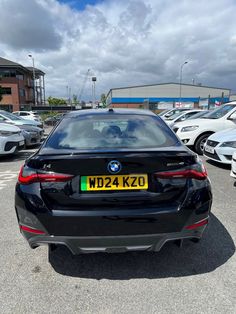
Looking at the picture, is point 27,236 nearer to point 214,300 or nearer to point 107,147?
point 107,147

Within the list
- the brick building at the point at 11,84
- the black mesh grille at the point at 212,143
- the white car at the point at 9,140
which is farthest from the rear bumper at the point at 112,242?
the brick building at the point at 11,84

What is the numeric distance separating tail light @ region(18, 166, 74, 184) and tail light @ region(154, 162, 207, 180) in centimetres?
79

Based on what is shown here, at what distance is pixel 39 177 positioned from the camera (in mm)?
2215

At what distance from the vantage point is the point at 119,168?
2174 mm

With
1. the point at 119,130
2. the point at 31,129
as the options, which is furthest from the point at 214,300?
the point at 31,129

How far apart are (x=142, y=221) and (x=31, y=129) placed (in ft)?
31.9

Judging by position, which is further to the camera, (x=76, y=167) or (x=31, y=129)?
(x=31, y=129)

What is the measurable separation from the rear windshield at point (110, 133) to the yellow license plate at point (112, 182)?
0.40 metres

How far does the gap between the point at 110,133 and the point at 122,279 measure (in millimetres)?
1498

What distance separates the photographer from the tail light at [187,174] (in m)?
2.22

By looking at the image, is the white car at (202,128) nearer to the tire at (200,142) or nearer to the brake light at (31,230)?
the tire at (200,142)

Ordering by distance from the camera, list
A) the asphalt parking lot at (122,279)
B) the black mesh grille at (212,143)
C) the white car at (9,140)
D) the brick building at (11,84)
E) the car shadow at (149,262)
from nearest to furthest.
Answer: the asphalt parking lot at (122,279)
the car shadow at (149,262)
the black mesh grille at (212,143)
the white car at (9,140)
the brick building at (11,84)

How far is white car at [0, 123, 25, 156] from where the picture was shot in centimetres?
785

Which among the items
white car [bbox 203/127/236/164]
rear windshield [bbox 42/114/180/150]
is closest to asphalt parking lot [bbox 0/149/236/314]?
rear windshield [bbox 42/114/180/150]
